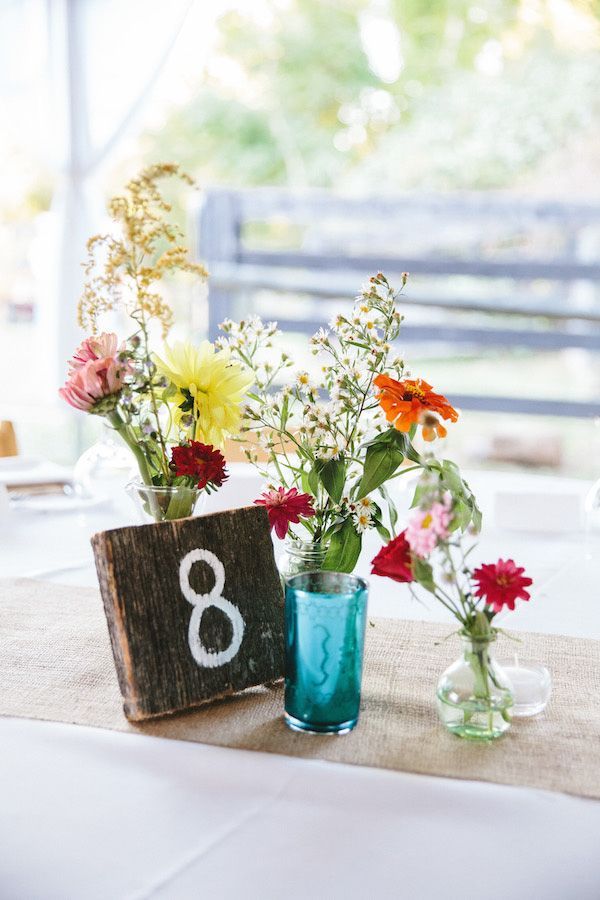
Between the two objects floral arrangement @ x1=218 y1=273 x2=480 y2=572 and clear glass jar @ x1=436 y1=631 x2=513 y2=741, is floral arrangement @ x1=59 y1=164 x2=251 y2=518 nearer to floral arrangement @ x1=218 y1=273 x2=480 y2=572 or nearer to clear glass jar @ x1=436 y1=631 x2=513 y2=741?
floral arrangement @ x1=218 y1=273 x2=480 y2=572

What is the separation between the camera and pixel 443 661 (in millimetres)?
943

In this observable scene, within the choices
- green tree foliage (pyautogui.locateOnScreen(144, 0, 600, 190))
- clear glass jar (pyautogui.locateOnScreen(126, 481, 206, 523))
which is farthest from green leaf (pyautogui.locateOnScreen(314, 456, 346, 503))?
green tree foliage (pyautogui.locateOnScreen(144, 0, 600, 190))

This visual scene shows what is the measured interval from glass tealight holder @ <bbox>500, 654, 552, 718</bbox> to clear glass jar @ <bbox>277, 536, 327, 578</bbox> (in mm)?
183

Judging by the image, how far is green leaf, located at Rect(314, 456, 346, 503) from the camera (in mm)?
886

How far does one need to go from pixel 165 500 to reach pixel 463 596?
275mm

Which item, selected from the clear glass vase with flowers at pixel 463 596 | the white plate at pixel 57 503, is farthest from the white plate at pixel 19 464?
the clear glass vase with flowers at pixel 463 596

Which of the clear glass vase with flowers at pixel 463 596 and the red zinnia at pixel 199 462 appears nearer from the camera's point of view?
the clear glass vase with flowers at pixel 463 596

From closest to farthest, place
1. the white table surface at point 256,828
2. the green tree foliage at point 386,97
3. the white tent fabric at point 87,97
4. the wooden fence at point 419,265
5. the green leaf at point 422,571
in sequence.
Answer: the white table surface at point 256,828 < the green leaf at point 422,571 < the white tent fabric at point 87,97 < the wooden fence at point 419,265 < the green tree foliage at point 386,97

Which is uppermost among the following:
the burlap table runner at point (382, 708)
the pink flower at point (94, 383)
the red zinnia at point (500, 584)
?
the pink flower at point (94, 383)

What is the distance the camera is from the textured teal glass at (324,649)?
0.76m

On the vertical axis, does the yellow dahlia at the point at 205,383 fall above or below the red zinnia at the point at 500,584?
above

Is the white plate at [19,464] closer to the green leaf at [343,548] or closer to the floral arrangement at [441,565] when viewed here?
the green leaf at [343,548]

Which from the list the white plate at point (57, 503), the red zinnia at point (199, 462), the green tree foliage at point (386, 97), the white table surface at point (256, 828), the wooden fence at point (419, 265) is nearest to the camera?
the white table surface at point (256, 828)

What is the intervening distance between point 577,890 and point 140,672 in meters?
0.36
